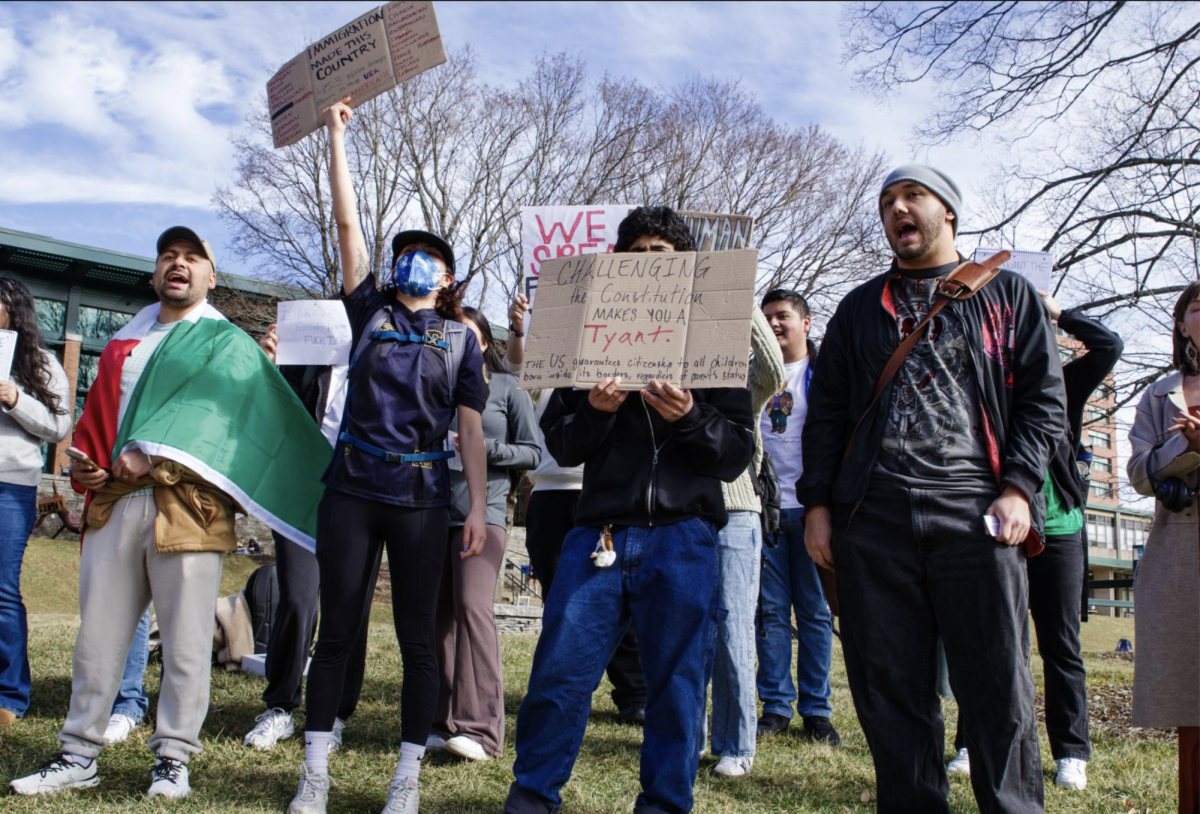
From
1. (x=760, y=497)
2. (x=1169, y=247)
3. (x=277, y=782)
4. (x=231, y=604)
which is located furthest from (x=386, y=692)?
(x=1169, y=247)

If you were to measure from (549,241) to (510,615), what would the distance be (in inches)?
235

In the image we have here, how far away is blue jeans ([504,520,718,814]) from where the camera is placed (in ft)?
9.94

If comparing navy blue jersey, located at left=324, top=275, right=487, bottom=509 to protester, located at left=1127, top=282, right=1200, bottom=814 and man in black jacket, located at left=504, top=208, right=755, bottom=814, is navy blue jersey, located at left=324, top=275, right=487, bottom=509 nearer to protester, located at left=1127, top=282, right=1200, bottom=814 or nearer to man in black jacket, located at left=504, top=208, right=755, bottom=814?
man in black jacket, located at left=504, top=208, right=755, bottom=814

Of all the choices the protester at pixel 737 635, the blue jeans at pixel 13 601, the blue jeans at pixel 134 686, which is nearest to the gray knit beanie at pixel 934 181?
the protester at pixel 737 635

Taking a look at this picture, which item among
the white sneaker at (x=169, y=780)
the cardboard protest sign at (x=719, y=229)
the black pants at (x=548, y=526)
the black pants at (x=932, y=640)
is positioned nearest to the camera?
the black pants at (x=932, y=640)

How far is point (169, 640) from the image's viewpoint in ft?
12.1

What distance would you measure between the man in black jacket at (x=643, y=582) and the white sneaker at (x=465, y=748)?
1273 millimetres

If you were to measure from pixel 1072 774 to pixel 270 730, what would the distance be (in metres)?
3.49

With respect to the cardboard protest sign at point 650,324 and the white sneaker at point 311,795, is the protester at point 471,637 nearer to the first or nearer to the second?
the white sneaker at point 311,795

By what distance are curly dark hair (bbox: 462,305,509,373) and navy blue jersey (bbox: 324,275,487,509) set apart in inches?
30.7

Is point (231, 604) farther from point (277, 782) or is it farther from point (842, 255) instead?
point (842, 255)

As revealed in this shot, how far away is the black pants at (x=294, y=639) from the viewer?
4598 mm

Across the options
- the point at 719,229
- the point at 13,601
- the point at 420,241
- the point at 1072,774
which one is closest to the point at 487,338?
the point at 420,241

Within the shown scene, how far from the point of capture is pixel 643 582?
314 centimetres
